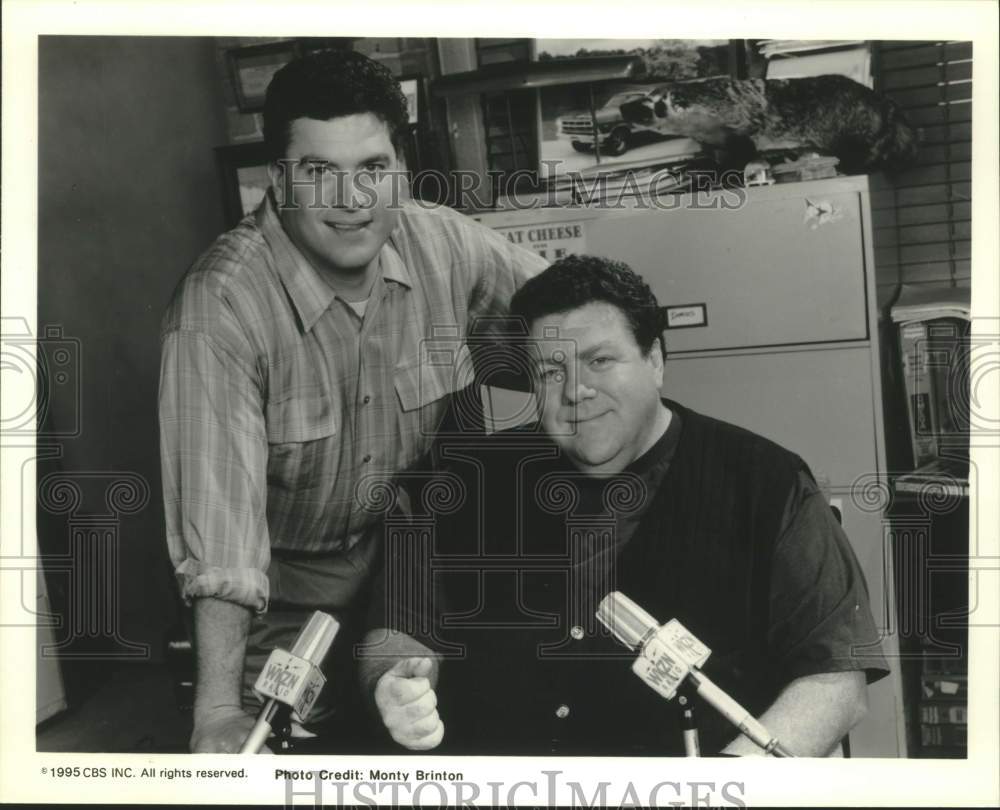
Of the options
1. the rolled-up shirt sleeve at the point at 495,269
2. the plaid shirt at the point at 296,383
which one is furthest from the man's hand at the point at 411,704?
the rolled-up shirt sleeve at the point at 495,269

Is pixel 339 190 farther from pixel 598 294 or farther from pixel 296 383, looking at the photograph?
pixel 598 294

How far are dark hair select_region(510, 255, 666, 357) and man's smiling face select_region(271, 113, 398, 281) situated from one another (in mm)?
362

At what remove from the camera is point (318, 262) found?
2.12m

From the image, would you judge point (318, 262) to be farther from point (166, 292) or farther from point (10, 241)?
point (10, 241)

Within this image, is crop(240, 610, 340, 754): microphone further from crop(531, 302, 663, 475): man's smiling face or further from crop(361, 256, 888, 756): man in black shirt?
crop(531, 302, 663, 475): man's smiling face

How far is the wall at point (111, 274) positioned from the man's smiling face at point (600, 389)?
843 mm

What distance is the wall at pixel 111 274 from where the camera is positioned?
2.18 meters

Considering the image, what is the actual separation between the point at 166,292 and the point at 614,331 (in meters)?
1.00

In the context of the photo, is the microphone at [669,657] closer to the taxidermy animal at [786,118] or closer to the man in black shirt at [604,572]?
the man in black shirt at [604,572]

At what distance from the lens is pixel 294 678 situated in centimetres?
207

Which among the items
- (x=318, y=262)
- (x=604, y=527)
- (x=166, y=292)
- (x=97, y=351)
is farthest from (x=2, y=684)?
(x=604, y=527)

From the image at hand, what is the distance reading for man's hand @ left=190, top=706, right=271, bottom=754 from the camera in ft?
6.88

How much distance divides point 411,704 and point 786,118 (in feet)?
5.03

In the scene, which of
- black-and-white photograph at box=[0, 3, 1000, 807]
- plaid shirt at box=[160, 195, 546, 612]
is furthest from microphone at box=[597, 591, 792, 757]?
plaid shirt at box=[160, 195, 546, 612]
